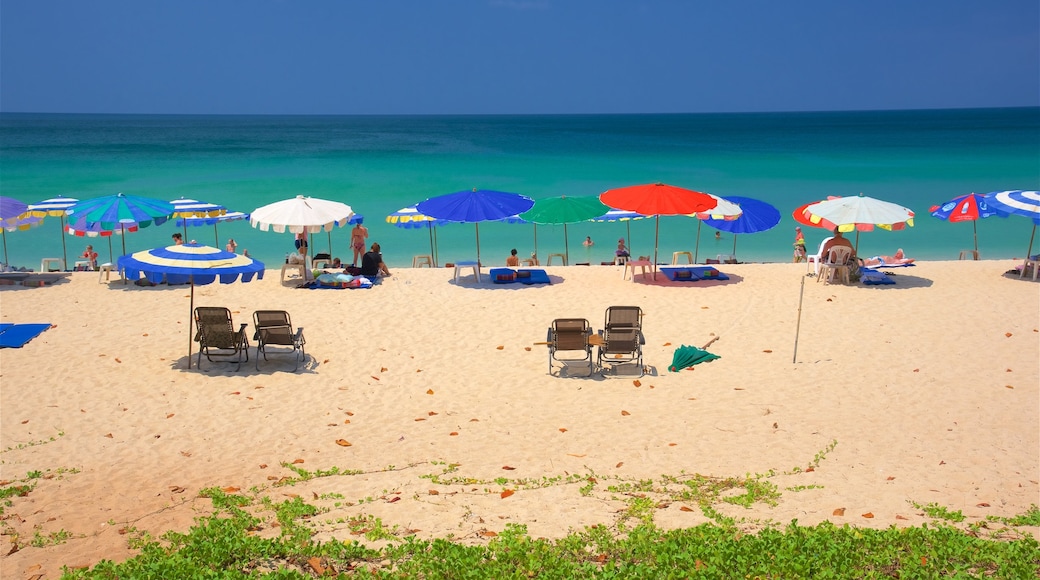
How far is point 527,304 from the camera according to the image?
13.5m

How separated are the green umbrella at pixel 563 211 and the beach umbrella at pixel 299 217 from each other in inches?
141

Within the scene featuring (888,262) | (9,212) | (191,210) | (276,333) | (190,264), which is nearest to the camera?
(190,264)

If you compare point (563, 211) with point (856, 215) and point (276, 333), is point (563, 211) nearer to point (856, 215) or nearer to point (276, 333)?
point (856, 215)

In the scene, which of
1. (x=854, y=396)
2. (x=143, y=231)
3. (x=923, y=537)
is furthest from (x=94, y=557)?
(x=143, y=231)

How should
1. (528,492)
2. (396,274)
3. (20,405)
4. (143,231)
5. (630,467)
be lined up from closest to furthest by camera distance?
(528,492)
(630,467)
(20,405)
(396,274)
(143,231)

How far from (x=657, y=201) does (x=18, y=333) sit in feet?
34.0

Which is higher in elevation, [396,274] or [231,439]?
[396,274]

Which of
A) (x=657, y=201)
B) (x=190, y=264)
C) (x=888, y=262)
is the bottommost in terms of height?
(x=888, y=262)

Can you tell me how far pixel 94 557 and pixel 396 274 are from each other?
11.0m

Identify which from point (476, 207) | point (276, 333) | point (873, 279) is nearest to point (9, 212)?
point (276, 333)

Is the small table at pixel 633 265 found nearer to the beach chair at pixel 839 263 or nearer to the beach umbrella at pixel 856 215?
the beach umbrella at pixel 856 215

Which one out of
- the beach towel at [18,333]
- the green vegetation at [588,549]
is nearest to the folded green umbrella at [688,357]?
the green vegetation at [588,549]

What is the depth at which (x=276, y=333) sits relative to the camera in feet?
33.2

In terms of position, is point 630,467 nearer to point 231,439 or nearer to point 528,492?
point 528,492
